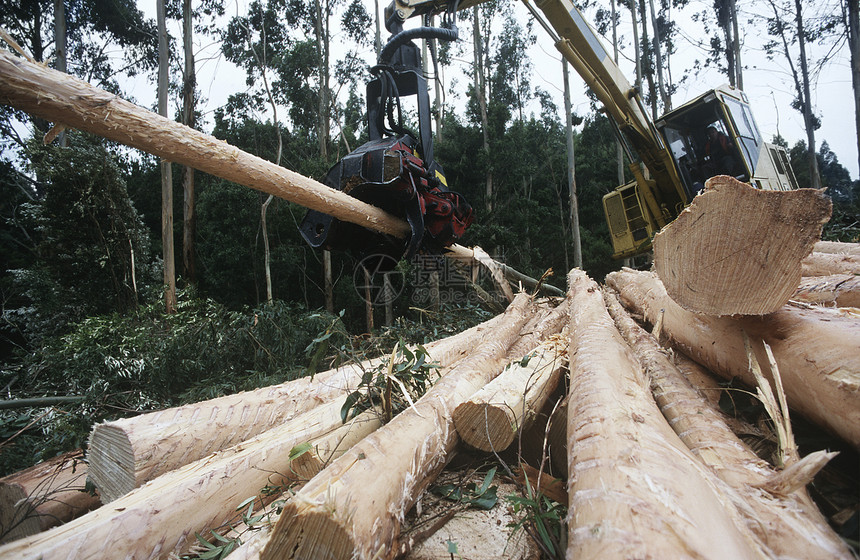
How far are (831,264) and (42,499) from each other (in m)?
4.41

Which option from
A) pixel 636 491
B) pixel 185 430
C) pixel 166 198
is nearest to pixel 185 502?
pixel 185 430

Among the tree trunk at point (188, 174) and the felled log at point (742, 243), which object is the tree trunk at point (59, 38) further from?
the felled log at point (742, 243)

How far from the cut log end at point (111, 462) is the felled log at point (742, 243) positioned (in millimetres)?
2249

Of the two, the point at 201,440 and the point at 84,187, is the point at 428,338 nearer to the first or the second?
the point at 201,440

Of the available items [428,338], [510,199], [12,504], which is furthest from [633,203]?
[12,504]

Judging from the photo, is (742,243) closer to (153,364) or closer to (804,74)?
(153,364)

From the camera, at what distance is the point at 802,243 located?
120 centimetres

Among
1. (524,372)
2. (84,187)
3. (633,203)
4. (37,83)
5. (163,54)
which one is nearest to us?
(37,83)

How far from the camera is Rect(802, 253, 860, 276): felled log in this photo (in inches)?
97.2

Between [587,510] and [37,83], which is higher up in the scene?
[37,83]

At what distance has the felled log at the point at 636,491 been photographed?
0.78m

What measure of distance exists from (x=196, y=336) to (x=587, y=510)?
5444 millimetres

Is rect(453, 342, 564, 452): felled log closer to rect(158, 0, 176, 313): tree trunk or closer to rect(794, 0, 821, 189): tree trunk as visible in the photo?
rect(158, 0, 176, 313): tree trunk

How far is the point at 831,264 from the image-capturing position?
102 inches
